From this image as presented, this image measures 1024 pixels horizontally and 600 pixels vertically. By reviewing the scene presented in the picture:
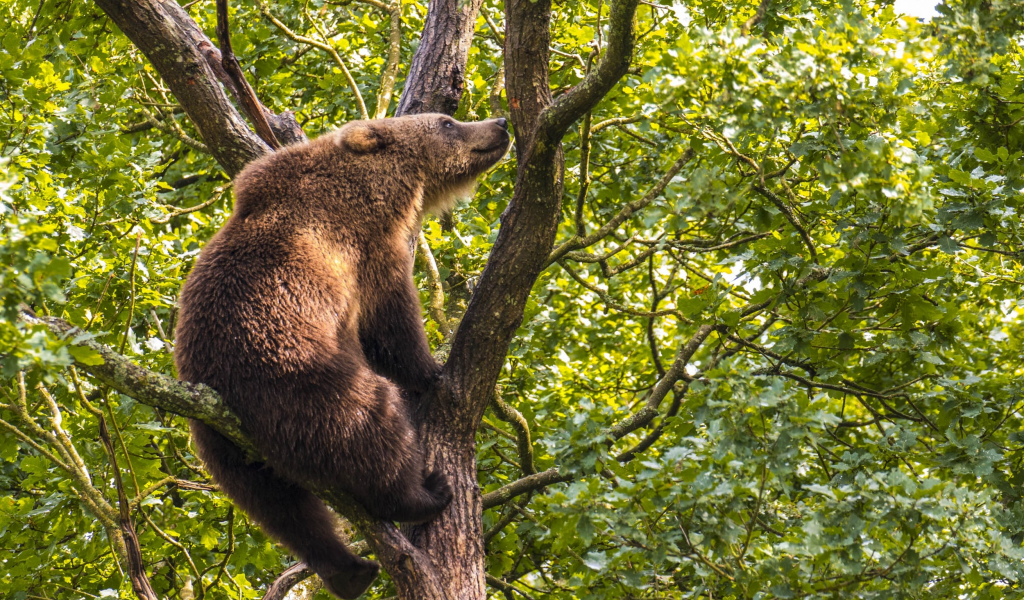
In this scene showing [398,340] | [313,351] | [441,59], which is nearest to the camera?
[313,351]

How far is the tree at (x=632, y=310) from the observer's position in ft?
10.5

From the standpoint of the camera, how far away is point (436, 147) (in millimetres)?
5770

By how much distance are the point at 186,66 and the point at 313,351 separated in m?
2.11


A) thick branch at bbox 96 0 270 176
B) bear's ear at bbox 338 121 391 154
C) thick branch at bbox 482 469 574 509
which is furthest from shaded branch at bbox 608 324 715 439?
thick branch at bbox 96 0 270 176

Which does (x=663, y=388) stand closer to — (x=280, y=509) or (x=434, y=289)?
(x=434, y=289)

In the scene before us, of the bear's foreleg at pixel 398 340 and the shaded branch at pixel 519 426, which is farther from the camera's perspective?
the shaded branch at pixel 519 426

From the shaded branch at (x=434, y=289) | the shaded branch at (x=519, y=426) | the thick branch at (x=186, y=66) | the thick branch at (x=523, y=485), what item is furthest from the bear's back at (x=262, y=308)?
the shaded branch at (x=434, y=289)

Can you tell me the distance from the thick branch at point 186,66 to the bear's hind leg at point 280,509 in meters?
1.93

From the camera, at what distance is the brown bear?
13.2 ft

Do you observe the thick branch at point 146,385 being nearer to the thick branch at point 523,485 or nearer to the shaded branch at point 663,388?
the thick branch at point 523,485

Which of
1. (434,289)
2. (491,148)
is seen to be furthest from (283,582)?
(491,148)

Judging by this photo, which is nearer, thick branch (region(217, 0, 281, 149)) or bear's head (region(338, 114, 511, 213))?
thick branch (region(217, 0, 281, 149))

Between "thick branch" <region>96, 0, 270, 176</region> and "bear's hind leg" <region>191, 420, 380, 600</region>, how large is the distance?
1.93 metres

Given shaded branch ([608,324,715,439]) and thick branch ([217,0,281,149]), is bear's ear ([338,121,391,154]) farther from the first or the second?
shaded branch ([608,324,715,439])
